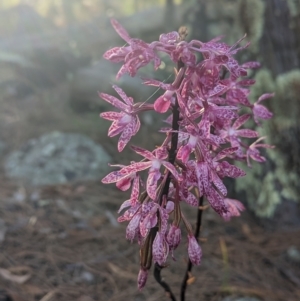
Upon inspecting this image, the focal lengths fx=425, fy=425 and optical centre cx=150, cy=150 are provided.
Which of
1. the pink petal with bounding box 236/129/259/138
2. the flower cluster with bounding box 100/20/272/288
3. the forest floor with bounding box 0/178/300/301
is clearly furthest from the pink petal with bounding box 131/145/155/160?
the forest floor with bounding box 0/178/300/301

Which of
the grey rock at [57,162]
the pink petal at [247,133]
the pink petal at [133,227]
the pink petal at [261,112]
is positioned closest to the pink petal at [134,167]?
the pink petal at [133,227]

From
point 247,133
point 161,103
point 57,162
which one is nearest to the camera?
point 161,103

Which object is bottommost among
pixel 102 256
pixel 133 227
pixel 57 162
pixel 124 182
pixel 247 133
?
pixel 102 256

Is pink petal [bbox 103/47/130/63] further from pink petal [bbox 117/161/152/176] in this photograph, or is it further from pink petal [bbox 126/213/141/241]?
pink petal [bbox 126/213/141/241]

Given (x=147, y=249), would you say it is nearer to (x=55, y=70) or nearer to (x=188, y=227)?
(x=188, y=227)

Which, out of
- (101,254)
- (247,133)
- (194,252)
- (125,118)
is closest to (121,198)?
(101,254)

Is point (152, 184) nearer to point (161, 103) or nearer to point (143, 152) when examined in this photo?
point (143, 152)

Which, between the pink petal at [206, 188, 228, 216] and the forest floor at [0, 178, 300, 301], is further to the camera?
the forest floor at [0, 178, 300, 301]
